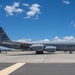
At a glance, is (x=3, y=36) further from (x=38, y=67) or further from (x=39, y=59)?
(x=38, y=67)

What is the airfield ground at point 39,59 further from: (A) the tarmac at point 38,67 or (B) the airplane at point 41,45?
(B) the airplane at point 41,45

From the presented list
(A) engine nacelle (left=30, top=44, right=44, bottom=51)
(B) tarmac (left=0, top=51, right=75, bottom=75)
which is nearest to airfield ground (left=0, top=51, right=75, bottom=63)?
(B) tarmac (left=0, top=51, right=75, bottom=75)

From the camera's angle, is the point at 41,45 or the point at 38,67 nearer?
the point at 38,67

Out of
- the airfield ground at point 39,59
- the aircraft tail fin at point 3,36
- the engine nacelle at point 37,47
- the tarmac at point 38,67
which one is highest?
the aircraft tail fin at point 3,36

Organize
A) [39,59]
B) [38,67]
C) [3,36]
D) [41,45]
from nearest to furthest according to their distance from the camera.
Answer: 1. [38,67]
2. [39,59]
3. [41,45]
4. [3,36]

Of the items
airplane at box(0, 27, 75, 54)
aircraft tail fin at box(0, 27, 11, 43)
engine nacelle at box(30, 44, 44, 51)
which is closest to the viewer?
engine nacelle at box(30, 44, 44, 51)

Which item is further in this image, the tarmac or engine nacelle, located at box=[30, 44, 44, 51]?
engine nacelle, located at box=[30, 44, 44, 51]

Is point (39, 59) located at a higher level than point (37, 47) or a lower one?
lower

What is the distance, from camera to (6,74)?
13.5 metres

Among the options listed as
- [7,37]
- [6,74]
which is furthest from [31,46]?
[6,74]

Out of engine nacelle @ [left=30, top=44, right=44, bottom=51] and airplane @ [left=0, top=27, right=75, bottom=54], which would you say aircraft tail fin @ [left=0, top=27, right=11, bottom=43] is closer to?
airplane @ [left=0, top=27, right=75, bottom=54]

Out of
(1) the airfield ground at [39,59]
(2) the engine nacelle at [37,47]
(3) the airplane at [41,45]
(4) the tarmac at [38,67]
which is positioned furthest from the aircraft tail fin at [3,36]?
(4) the tarmac at [38,67]

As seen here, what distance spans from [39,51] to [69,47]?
7.65 m

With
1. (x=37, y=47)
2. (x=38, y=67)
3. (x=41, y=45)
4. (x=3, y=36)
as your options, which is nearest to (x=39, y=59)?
(x=38, y=67)
